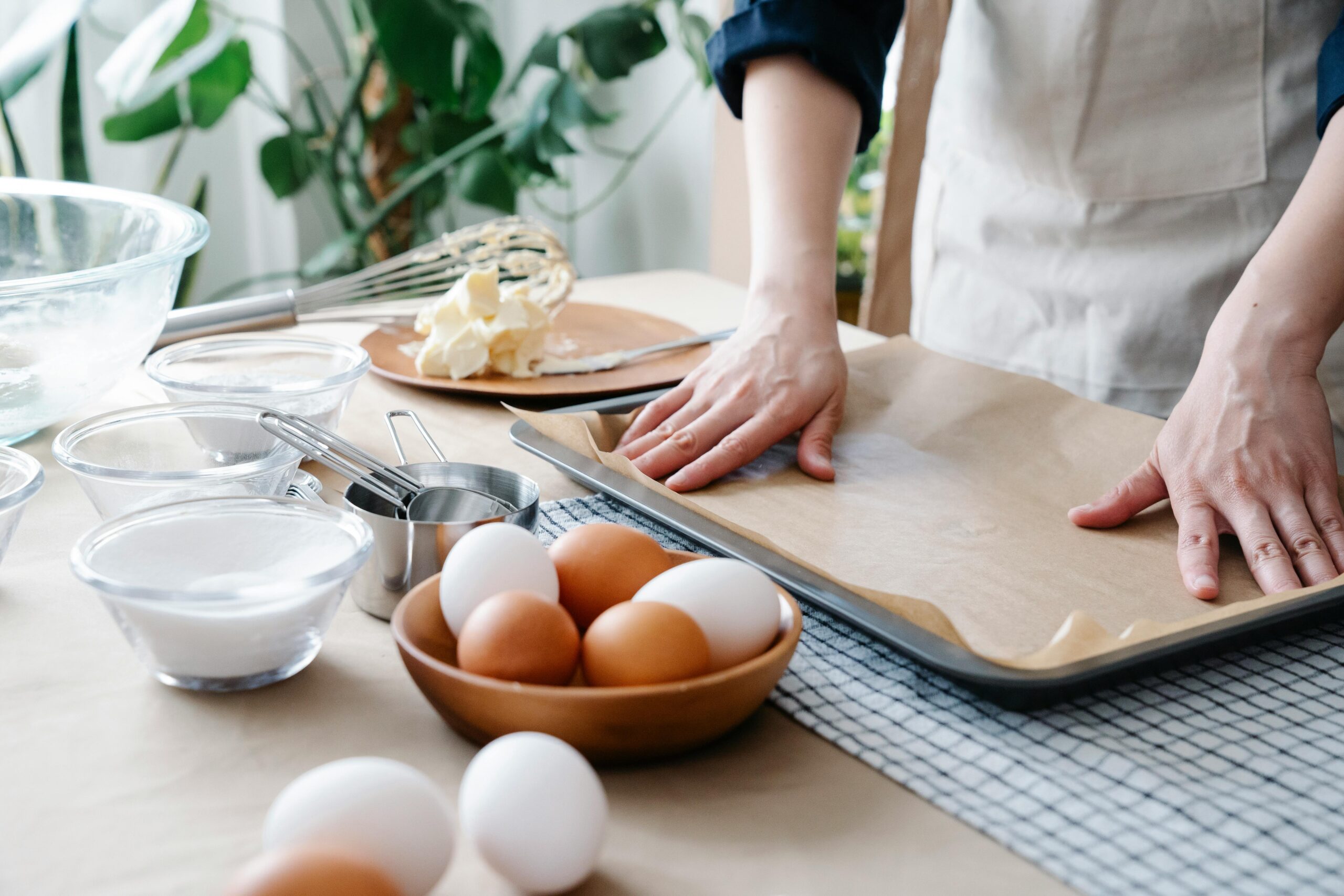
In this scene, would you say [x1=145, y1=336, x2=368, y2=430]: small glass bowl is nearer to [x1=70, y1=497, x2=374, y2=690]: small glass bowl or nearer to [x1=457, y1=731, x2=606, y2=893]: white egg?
[x1=70, y1=497, x2=374, y2=690]: small glass bowl

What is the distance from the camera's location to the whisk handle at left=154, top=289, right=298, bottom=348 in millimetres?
1138

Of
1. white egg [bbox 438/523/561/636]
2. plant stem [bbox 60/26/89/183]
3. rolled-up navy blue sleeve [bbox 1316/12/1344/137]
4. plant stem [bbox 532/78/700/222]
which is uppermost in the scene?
rolled-up navy blue sleeve [bbox 1316/12/1344/137]

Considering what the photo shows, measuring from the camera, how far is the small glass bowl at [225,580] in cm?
53

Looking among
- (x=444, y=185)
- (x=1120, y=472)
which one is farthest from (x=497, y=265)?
(x=444, y=185)

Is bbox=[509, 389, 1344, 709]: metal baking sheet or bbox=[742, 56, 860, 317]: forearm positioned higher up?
bbox=[742, 56, 860, 317]: forearm

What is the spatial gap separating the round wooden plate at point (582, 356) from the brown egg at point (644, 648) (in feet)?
1.99

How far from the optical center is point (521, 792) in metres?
0.41

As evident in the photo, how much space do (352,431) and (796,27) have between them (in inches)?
23.5

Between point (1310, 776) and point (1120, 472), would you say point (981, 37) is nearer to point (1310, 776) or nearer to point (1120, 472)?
point (1120, 472)

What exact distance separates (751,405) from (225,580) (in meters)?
0.54

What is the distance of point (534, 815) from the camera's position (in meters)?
0.41

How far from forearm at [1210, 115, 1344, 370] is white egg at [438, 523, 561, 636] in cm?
59

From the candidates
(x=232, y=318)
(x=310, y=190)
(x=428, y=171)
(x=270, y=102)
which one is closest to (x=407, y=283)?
(x=232, y=318)

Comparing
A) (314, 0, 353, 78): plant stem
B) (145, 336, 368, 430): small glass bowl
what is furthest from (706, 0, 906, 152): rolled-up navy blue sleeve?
(314, 0, 353, 78): plant stem
